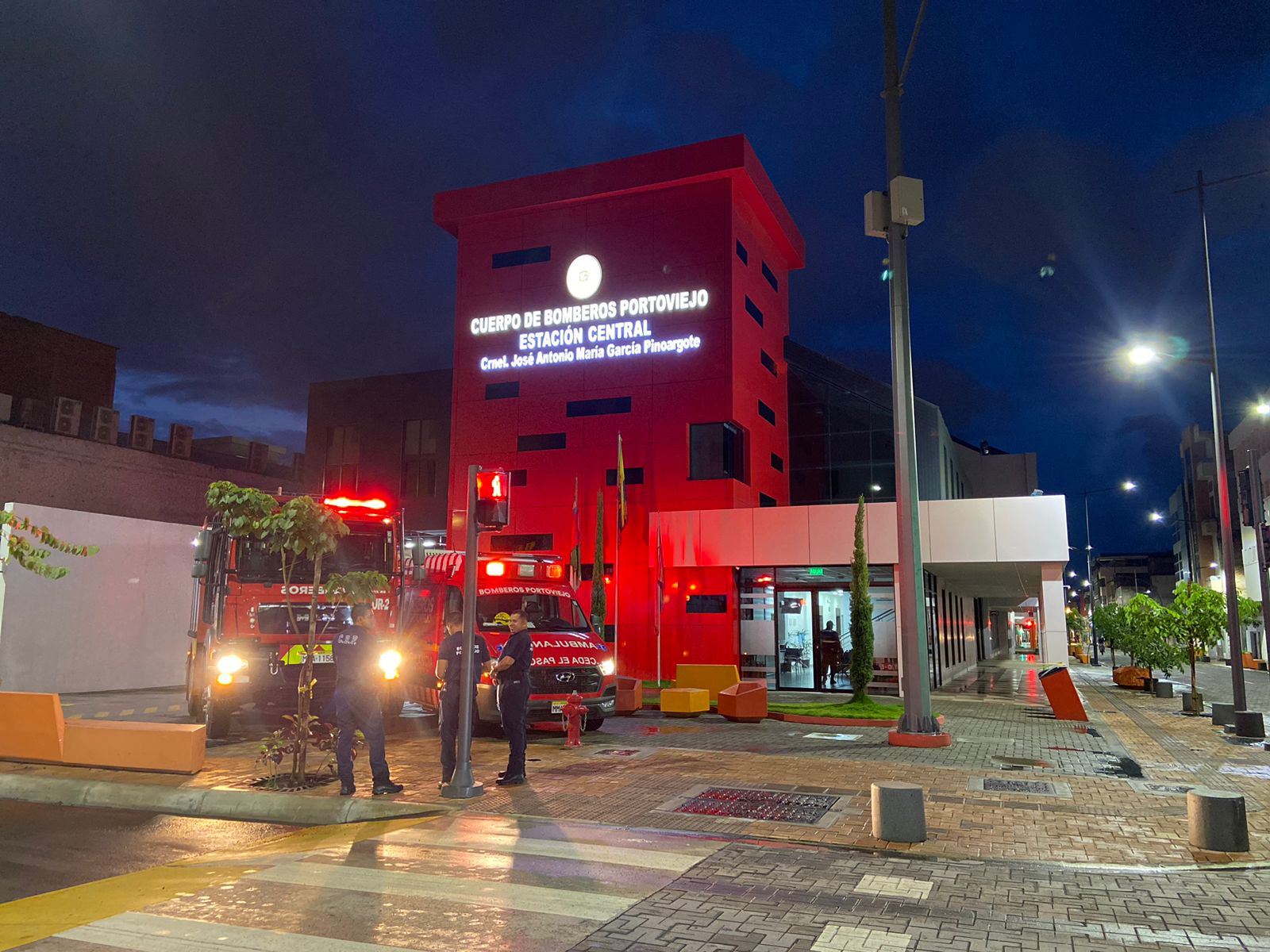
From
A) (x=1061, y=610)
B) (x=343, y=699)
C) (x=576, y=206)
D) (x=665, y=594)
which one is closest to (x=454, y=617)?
(x=343, y=699)

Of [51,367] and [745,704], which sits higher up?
[51,367]

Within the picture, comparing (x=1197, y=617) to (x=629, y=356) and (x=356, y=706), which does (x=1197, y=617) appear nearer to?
(x=629, y=356)

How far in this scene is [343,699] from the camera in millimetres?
9469

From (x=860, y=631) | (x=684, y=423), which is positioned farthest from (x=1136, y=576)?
(x=860, y=631)

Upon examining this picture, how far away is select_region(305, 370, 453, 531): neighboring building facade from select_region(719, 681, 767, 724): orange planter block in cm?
2578

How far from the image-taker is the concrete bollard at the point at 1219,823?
741cm

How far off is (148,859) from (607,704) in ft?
26.6

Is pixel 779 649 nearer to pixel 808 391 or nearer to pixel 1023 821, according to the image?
pixel 808 391

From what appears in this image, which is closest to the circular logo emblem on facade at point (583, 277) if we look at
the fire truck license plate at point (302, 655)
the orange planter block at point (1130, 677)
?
the fire truck license plate at point (302, 655)

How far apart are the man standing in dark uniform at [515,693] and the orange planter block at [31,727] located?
5.83 meters

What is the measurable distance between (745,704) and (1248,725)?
28.7ft

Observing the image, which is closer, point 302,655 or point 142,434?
point 302,655

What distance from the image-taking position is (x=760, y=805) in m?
9.33

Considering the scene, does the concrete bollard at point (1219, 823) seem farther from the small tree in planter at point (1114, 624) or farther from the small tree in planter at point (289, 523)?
the small tree in planter at point (1114, 624)
